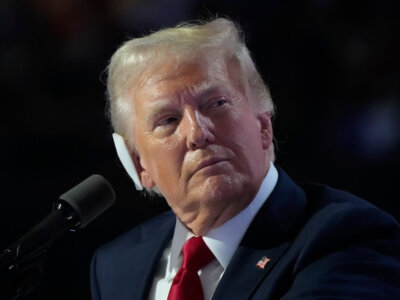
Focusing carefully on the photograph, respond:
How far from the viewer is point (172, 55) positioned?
216 cm

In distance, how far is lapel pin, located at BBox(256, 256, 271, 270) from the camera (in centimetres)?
199

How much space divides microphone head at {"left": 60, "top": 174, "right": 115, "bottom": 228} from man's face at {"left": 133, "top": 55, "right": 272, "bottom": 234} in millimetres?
291

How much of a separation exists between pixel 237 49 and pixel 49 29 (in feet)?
4.76

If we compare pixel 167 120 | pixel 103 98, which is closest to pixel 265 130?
pixel 167 120

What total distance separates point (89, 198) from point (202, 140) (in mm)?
413

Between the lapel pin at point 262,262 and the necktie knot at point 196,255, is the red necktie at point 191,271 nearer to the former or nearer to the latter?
the necktie knot at point 196,255

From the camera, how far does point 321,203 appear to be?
2.09 meters

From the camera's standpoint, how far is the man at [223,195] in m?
1.89

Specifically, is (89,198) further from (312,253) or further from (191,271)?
(312,253)

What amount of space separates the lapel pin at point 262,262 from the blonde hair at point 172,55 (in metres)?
0.53

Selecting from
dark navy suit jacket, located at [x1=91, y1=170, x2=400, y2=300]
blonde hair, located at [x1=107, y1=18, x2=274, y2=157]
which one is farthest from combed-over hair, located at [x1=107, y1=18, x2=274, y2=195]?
dark navy suit jacket, located at [x1=91, y1=170, x2=400, y2=300]

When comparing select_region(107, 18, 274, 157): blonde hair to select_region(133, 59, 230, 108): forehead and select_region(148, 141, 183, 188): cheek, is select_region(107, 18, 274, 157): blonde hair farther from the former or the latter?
select_region(148, 141, 183, 188): cheek

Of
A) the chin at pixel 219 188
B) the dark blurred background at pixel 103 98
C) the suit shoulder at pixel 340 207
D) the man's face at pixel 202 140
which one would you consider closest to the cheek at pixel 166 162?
the man's face at pixel 202 140

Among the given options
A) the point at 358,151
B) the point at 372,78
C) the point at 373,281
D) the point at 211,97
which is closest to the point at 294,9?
the point at 372,78
